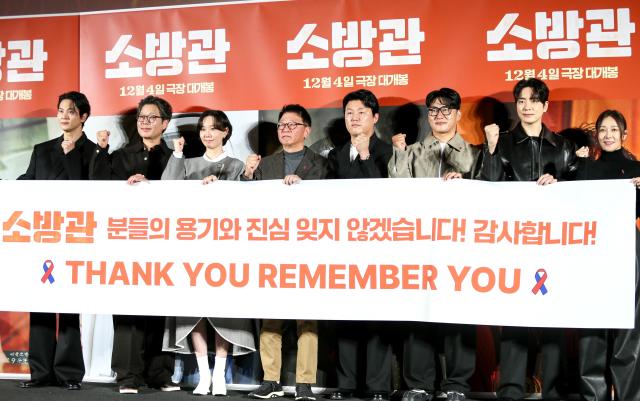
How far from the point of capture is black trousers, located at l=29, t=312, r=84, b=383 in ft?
14.3

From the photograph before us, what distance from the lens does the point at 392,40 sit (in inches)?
184

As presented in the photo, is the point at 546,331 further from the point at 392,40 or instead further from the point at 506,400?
the point at 392,40

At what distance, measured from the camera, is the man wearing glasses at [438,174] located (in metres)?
3.95

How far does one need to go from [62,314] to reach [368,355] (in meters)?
1.74

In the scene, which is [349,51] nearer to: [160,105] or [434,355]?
[160,105]

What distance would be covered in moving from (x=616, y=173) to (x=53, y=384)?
3.29 metres

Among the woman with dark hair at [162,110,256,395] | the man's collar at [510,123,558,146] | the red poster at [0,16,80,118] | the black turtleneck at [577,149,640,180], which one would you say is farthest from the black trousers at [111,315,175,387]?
the black turtleneck at [577,149,640,180]

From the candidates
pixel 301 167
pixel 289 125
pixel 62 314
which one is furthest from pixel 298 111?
pixel 62 314

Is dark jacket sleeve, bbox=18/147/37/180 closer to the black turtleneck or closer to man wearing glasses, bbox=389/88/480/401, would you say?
man wearing glasses, bbox=389/88/480/401

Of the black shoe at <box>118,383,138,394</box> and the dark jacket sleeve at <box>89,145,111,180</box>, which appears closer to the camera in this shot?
the black shoe at <box>118,383,138,394</box>

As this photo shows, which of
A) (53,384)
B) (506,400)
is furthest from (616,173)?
(53,384)

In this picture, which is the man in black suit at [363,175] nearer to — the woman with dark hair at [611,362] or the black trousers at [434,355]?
the black trousers at [434,355]

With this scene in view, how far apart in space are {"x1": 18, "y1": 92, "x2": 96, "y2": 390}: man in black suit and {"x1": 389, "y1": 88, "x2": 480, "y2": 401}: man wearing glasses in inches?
72.7

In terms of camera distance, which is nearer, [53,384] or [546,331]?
[546,331]
